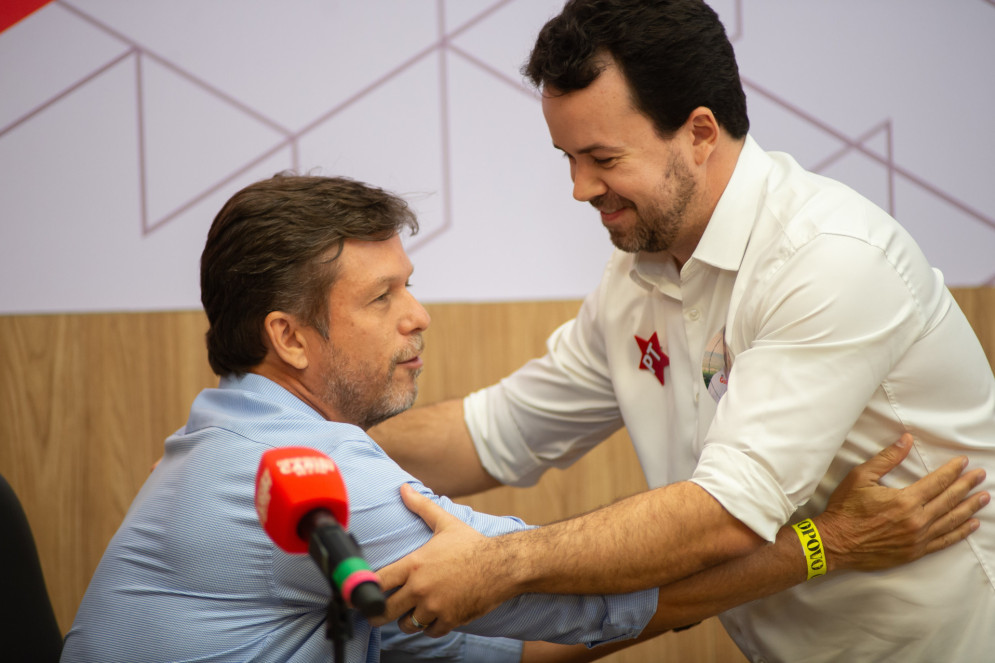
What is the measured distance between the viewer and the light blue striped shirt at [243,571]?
3.65ft

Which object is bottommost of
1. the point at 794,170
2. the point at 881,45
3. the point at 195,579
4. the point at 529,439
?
the point at 195,579

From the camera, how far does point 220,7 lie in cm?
223

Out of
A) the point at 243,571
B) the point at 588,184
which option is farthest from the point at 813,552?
the point at 243,571

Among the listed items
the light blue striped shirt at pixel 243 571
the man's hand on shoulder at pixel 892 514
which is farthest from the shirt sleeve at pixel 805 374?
the light blue striped shirt at pixel 243 571

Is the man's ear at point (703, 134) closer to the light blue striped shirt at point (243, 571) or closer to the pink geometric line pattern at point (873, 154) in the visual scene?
the light blue striped shirt at point (243, 571)

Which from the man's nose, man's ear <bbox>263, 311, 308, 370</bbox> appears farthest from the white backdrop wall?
man's ear <bbox>263, 311, 308, 370</bbox>

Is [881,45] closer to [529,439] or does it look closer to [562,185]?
[562,185]

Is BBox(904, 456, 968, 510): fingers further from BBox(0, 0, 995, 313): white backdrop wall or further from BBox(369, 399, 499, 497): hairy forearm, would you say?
BBox(0, 0, 995, 313): white backdrop wall

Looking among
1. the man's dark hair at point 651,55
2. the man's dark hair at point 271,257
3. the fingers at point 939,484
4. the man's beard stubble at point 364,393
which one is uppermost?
Answer: the man's dark hair at point 651,55

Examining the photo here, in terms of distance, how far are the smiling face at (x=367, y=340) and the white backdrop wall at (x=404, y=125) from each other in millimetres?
A: 848

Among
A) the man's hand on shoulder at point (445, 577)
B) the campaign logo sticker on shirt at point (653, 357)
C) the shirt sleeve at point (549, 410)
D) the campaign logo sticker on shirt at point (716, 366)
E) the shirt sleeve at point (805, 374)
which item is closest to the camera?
the man's hand on shoulder at point (445, 577)

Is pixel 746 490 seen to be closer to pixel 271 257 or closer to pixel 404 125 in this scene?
pixel 271 257

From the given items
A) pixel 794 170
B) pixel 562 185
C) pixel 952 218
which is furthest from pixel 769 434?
pixel 952 218

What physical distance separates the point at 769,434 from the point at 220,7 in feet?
5.78
